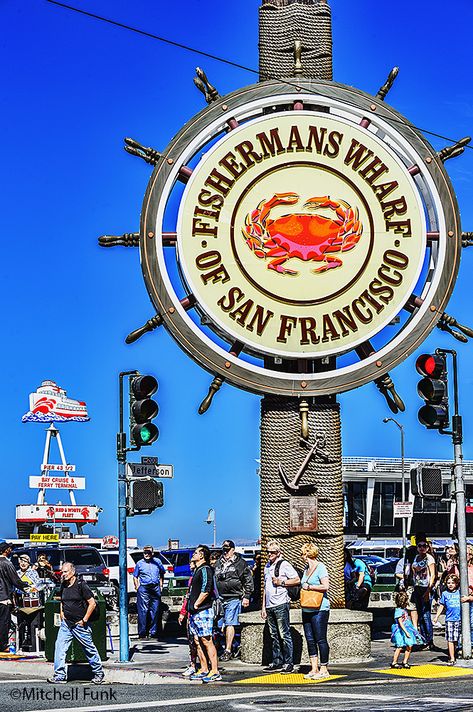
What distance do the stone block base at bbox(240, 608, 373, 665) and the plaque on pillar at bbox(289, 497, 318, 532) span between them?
1.20 meters

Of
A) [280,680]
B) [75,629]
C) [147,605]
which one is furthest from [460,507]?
[147,605]

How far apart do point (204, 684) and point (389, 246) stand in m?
7.26

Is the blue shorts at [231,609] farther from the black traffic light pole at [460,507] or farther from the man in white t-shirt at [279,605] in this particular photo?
the black traffic light pole at [460,507]

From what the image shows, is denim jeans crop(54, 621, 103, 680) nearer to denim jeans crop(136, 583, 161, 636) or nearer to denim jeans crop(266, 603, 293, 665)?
denim jeans crop(266, 603, 293, 665)

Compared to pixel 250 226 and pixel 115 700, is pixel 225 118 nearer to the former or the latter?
pixel 250 226

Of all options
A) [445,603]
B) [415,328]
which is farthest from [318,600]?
[415,328]

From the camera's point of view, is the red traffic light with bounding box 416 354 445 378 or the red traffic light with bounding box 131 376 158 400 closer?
the red traffic light with bounding box 416 354 445 378

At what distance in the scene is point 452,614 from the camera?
55.4 ft

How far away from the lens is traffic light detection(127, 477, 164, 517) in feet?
54.8

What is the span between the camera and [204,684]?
Answer: 1472 centimetres

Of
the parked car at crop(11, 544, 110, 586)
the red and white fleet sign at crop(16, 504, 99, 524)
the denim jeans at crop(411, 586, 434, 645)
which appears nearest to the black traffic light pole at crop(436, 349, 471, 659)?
the denim jeans at crop(411, 586, 434, 645)

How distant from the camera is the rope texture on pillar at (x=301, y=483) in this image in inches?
701

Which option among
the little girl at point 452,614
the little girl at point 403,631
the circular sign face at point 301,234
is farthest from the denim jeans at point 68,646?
the circular sign face at point 301,234

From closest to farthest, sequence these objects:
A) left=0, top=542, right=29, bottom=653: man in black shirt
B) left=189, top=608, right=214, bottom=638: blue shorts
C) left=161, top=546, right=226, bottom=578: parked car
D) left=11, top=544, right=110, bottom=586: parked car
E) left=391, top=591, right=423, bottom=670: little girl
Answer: left=189, top=608, right=214, bottom=638: blue shorts < left=391, top=591, right=423, bottom=670: little girl < left=0, top=542, right=29, bottom=653: man in black shirt < left=11, top=544, right=110, bottom=586: parked car < left=161, top=546, right=226, bottom=578: parked car
